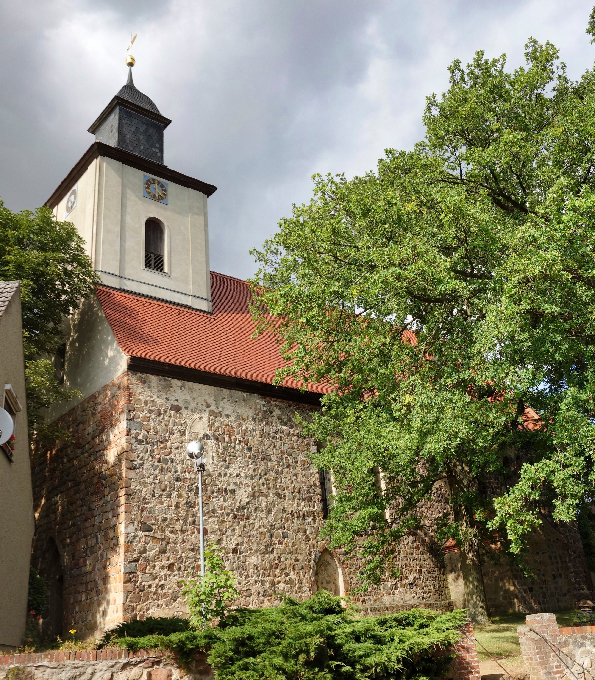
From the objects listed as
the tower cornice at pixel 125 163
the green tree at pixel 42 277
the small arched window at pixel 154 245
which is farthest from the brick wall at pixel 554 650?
the tower cornice at pixel 125 163

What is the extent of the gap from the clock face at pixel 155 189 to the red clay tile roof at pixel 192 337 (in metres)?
3.33

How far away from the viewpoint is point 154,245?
17719 millimetres

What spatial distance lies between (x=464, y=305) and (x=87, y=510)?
8.68m

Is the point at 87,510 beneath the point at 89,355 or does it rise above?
beneath

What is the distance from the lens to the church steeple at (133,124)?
18.2 meters

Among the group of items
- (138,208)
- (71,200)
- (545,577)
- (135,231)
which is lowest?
(545,577)

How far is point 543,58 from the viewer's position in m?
12.8

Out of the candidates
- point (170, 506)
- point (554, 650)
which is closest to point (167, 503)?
point (170, 506)

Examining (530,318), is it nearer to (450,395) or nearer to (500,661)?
(450,395)

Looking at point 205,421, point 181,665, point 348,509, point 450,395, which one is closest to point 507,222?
point 450,395

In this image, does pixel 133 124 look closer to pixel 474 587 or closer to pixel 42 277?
pixel 42 277

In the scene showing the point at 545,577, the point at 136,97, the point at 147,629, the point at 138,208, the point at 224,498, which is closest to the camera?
the point at 147,629

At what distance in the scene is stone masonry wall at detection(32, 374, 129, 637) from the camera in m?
11.7

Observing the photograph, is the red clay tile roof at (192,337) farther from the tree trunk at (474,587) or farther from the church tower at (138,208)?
the tree trunk at (474,587)
